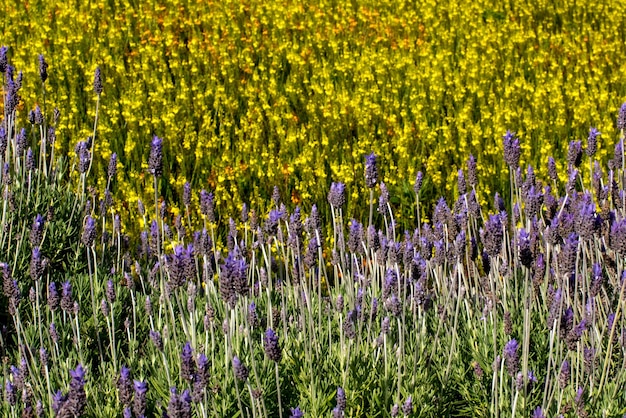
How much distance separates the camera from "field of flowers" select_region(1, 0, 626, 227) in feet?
15.6

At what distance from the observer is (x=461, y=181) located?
10.2ft

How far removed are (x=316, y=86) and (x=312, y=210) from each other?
7.98 ft

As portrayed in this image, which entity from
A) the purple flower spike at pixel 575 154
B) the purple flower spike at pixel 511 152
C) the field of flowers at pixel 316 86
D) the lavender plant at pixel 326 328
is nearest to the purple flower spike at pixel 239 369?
the lavender plant at pixel 326 328

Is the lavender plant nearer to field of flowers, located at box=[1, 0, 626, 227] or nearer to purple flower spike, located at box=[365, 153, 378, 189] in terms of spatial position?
purple flower spike, located at box=[365, 153, 378, 189]

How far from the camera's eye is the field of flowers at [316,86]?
477 cm

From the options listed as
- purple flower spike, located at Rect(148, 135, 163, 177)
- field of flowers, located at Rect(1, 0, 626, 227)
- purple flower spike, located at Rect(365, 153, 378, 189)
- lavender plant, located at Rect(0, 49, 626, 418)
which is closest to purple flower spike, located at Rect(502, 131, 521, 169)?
lavender plant, located at Rect(0, 49, 626, 418)

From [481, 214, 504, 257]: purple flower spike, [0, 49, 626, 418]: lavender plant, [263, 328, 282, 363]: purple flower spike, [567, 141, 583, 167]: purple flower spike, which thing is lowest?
[0, 49, 626, 418]: lavender plant

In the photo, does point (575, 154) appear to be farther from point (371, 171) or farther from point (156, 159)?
point (156, 159)

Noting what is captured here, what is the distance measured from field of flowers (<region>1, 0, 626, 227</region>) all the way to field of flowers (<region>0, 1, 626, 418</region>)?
0.02 metres

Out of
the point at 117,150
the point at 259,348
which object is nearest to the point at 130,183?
the point at 117,150

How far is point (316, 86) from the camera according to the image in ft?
16.9

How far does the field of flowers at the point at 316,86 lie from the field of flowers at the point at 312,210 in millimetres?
24

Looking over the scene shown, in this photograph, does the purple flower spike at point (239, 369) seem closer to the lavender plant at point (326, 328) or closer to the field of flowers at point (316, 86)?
the lavender plant at point (326, 328)

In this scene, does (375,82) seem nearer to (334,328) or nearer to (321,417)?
(334,328)
